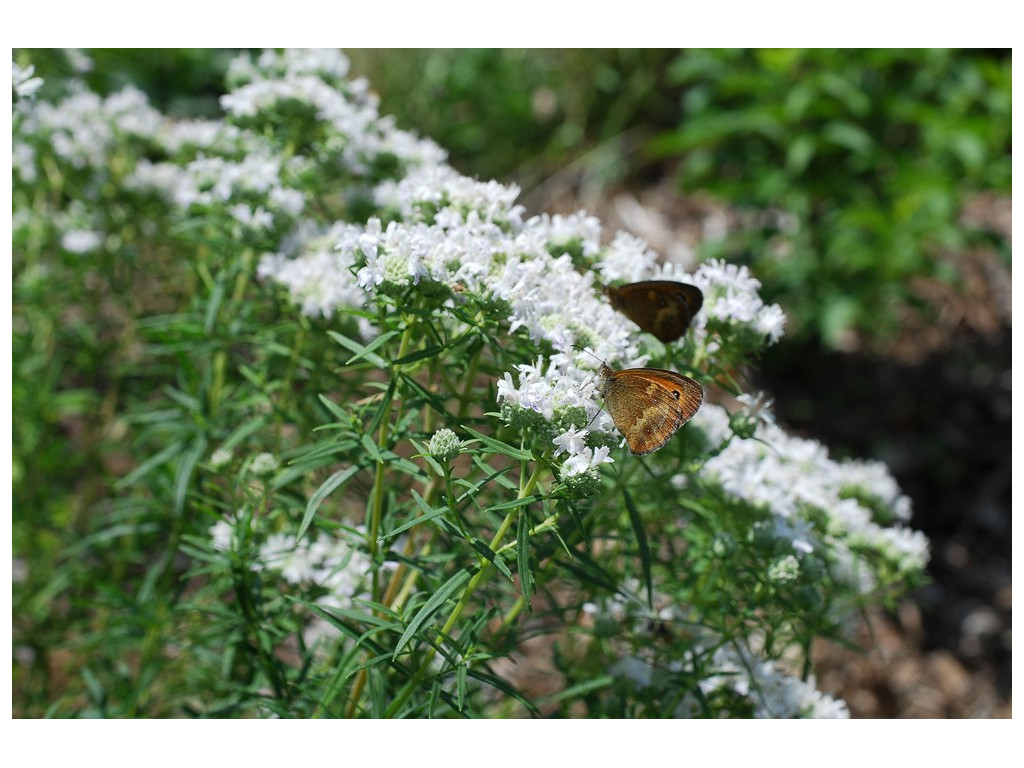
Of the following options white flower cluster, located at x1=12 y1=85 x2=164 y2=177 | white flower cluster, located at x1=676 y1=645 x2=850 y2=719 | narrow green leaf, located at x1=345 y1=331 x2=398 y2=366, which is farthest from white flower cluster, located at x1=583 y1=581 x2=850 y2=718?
white flower cluster, located at x1=12 y1=85 x2=164 y2=177

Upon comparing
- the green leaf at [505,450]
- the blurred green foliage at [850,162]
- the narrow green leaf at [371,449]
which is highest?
the blurred green foliage at [850,162]

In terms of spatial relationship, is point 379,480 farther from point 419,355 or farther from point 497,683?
point 497,683

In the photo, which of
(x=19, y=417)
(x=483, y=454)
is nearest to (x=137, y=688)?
(x=19, y=417)

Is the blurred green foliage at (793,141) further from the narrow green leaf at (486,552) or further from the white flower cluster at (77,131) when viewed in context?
the narrow green leaf at (486,552)

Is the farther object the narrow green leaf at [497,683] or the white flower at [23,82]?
the white flower at [23,82]

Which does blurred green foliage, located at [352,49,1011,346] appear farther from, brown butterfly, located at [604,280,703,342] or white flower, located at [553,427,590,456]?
white flower, located at [553,427,590,456]

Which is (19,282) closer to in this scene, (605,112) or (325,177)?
(325,177)

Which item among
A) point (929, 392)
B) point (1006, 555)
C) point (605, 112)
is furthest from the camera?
point (605, 112)

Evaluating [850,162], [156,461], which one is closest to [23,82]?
[156,461]

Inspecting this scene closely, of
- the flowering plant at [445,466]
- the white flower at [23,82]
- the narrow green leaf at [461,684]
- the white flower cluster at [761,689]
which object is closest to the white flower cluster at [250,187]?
the flowering plant at [445,466]

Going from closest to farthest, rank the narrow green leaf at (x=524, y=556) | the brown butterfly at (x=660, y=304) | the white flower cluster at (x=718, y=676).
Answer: the narrow green leaf at (x=524, y=556) → the brown butterfly at (x=660, y=304) → the white flower cluster at (x=718, y=676)
